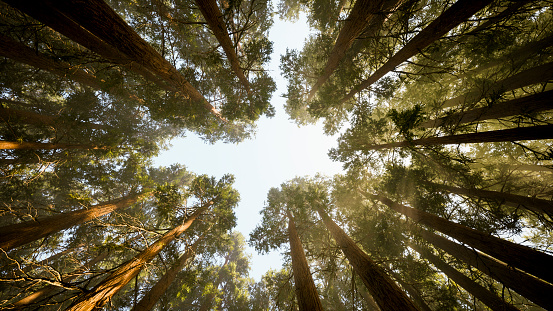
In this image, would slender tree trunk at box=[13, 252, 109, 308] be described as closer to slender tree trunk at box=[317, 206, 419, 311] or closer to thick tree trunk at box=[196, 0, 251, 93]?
thick tree trunk at box=[196, 0, 251, 93]

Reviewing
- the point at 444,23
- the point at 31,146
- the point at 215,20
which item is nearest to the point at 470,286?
the point at 444,23

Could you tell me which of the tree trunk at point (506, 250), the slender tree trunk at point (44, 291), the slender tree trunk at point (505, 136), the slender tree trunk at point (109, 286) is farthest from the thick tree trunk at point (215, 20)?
the tree trunk at point (506, 250)

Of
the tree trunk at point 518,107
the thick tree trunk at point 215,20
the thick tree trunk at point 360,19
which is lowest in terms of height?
the tree trunk at point 518,107

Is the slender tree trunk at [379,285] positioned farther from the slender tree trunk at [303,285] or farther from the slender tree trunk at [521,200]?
the slender tree trunk at [521,200]

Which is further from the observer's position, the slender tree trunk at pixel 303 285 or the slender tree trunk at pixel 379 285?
the slender tree trunk at pixel 303 285

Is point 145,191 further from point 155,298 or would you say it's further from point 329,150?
point 329,150

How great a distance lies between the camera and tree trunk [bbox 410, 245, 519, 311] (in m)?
7.11

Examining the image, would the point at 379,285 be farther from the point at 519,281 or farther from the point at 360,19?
the point at 360,19

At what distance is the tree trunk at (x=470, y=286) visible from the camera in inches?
280

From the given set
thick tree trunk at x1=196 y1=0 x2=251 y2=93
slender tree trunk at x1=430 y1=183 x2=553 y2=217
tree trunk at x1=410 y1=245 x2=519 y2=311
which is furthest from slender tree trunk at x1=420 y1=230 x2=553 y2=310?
thick tree trunk at x1=196 y1=0 x2=251 y2=93

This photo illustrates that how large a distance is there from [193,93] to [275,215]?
9.06 metres

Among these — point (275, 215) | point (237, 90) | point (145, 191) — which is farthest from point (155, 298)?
point (237, 90)

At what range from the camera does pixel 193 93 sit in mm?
8344

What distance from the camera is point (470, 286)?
7.97 meters
